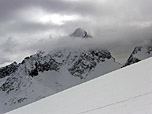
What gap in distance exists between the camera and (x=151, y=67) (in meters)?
9.60

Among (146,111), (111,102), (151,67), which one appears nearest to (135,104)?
(146,111)

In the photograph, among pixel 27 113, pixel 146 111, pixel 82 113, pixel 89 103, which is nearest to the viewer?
pixel 146 111

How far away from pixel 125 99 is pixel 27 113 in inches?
186

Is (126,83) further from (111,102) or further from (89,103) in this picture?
(111,102)

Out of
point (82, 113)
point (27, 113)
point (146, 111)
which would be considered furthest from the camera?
point (27, 113)

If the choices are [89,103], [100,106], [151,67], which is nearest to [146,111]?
[100,106]

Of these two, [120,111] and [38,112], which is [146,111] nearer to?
[120,111]

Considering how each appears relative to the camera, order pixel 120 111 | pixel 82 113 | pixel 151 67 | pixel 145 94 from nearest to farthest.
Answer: pixel 120 111 < pixel 145 94 < pixel 82 113 < pixel 151 67

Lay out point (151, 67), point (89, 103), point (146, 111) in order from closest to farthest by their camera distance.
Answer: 1. point (146, 111)
2. point (89, 103)
3. point (151, 67)

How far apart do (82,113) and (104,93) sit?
1493mm

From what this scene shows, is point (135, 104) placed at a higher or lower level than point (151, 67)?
lower

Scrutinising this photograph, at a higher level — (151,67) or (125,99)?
(151,67)

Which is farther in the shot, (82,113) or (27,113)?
(27,113)

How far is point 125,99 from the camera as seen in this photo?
268 inches
